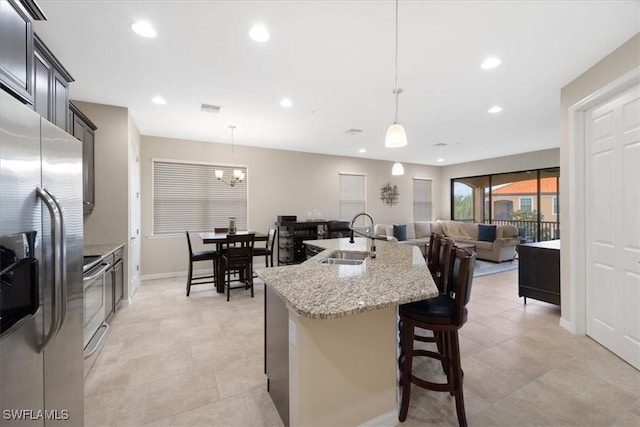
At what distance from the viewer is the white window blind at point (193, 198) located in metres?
5.38

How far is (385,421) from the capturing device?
1.68 m

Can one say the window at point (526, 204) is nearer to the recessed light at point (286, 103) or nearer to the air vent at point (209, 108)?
the recessed light at point (286, 103)

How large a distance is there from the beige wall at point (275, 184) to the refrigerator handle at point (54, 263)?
462cm

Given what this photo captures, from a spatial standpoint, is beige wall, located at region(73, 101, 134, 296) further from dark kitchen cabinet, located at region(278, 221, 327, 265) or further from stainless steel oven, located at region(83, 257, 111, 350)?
dark kitchen cabinet, located at region(278, 221, 327, 265)

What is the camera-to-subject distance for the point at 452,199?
350 inches

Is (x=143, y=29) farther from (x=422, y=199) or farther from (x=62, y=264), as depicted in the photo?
(x=422, y=199)

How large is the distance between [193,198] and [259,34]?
4.15 metres

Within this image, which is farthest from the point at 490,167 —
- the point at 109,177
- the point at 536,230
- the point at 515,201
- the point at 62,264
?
the point at 62,264

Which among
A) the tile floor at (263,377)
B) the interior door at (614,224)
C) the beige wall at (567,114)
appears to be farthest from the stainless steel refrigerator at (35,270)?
the beige wall at (567,114)

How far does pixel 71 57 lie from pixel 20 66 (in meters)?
1.62

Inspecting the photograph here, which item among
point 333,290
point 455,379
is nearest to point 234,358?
point 333,290

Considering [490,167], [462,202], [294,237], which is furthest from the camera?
[462,202]

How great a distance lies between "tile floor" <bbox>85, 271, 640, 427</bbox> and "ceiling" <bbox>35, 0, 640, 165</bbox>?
2751 mm

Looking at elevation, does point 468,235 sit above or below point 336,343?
above
